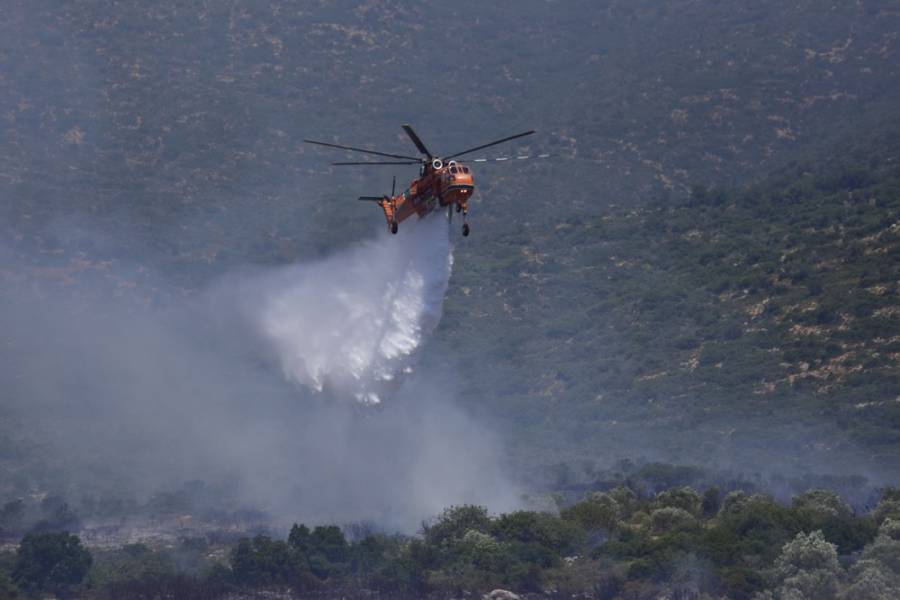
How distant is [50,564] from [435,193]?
21.0 meters

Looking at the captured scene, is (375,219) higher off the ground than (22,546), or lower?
higher

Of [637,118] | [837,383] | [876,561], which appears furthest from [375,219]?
[876,561]

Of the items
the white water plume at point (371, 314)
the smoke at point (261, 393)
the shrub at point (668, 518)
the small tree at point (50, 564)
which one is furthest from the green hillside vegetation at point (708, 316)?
the small tree at point (50, 564)

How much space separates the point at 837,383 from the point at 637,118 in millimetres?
60897

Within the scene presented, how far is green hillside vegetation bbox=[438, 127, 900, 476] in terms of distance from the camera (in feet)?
321

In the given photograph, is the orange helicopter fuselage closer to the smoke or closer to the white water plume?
the white water plume

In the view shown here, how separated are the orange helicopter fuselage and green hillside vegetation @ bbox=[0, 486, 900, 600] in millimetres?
13030

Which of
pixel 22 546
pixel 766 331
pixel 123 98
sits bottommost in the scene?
pixel 22 546

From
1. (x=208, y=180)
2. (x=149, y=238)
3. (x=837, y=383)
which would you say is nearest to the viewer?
(x=837, y=383)

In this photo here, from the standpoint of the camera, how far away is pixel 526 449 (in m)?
102

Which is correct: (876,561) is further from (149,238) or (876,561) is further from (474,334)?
(149,238)

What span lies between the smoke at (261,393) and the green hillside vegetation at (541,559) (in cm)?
655

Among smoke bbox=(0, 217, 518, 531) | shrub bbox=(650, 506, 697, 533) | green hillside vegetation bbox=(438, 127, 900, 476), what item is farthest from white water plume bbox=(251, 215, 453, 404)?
green hillside vegetation bbox=(438, 127, 900, 476)

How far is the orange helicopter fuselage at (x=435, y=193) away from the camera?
56.6 m
